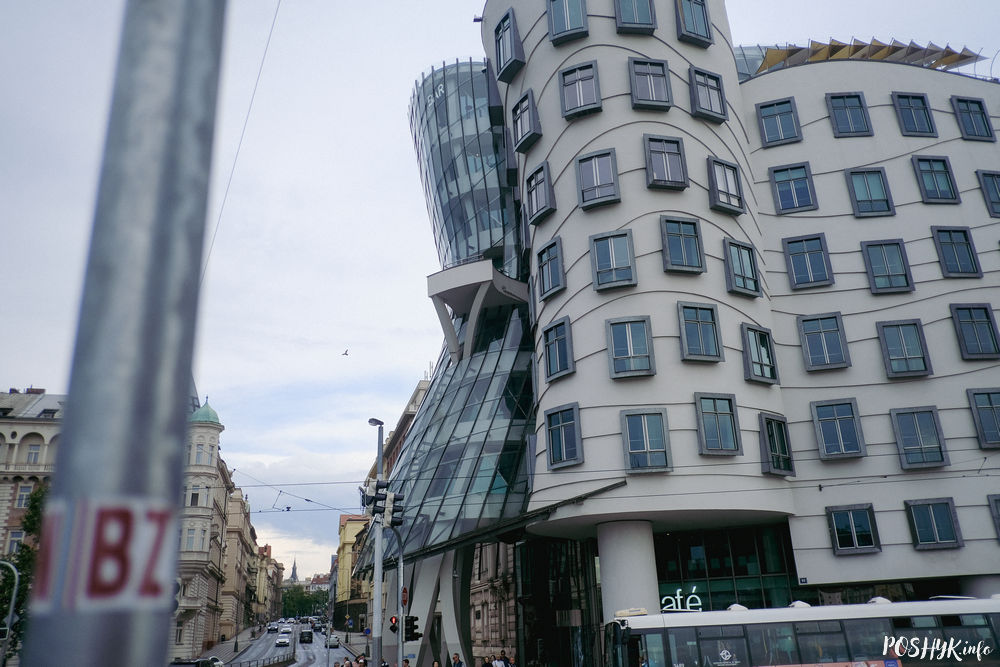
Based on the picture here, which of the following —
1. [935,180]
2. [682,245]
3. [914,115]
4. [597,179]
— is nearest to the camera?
[682,245]

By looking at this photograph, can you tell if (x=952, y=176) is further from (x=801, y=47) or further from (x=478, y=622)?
(x=478, y=622)

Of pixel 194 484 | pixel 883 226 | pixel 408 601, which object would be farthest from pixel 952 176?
pixel 194 484

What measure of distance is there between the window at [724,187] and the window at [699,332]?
15.2 feet

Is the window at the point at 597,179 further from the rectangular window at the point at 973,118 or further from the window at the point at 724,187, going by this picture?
the rectangular window at the point at 973,118

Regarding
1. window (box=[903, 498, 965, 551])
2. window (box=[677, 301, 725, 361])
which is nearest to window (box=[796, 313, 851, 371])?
window (box=[677, 301, 725, 361])

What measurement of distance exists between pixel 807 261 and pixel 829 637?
1713 cm

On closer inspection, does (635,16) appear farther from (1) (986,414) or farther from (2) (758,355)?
(1) (986,414)

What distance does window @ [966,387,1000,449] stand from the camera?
27.8 meters

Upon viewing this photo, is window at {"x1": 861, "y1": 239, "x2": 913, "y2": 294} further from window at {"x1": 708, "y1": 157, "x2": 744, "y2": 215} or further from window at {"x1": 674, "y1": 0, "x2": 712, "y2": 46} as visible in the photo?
window at {"x1": 674, "y1": 0, "x2": 712, "y2": 46}

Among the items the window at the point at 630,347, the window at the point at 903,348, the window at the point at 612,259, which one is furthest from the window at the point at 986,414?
the window at the point at 612,259

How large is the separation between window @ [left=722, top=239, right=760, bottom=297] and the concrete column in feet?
33.0

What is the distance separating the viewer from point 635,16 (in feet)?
102

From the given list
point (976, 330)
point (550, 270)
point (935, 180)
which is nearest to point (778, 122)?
point (935, 180)

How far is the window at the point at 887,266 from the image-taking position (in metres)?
30.8
